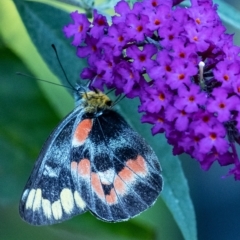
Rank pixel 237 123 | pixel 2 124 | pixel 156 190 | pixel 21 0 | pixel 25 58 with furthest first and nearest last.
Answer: pixel 25 58
pixel 2 124
pixel 21 0
pixel 156 190
pixel 237 123

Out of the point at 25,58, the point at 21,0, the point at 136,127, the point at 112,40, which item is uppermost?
the point at 112,40

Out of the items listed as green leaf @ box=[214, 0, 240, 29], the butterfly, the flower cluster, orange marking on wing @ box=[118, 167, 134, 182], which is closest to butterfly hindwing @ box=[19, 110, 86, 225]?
the butterfly

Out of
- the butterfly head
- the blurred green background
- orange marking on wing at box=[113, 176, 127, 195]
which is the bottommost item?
the blurred green background

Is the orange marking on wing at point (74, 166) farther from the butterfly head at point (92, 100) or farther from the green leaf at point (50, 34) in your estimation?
the green leaf at point (50, 34)

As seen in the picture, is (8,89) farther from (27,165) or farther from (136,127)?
(136,127)

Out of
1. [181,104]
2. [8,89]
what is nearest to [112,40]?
[181,104]

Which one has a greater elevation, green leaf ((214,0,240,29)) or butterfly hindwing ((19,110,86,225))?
green leaf ((214,0,240,29))

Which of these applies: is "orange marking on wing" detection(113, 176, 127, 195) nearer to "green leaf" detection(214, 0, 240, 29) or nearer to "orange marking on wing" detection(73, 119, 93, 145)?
"orange marking on wing" detection(73, 119, 93, 145)

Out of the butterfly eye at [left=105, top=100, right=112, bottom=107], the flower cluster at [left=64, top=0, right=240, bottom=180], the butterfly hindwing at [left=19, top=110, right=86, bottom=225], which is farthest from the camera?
the butterfly eye at [left=105, top=100, right=112, bottom=107]
